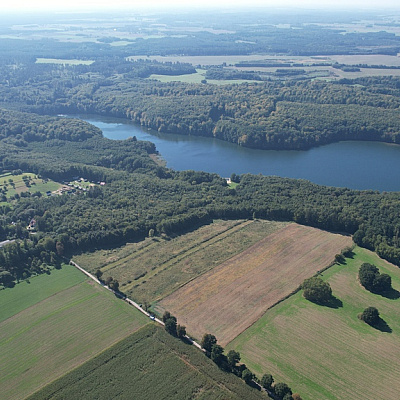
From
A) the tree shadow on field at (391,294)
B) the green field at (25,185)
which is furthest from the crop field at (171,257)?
the green field at (25,185)

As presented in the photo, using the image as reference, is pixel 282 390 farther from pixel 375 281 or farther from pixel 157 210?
pixel 157 210

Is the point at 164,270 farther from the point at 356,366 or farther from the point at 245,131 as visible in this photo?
the point at 245,131

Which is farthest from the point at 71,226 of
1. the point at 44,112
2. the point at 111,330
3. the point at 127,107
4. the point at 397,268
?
the point at 44,112

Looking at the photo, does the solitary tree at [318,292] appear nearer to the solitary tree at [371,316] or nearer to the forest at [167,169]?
the solitary tree at [371,316]

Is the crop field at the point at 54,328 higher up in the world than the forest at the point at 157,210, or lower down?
lower down

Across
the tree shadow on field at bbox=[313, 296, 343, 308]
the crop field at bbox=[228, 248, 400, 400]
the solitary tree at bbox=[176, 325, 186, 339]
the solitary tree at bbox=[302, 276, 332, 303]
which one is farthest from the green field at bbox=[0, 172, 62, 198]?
the tree shadow on field at bbox=[313, 296, 343, 308]

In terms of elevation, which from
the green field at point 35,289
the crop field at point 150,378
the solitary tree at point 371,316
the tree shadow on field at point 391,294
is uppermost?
the solitary tree at point 371,316
